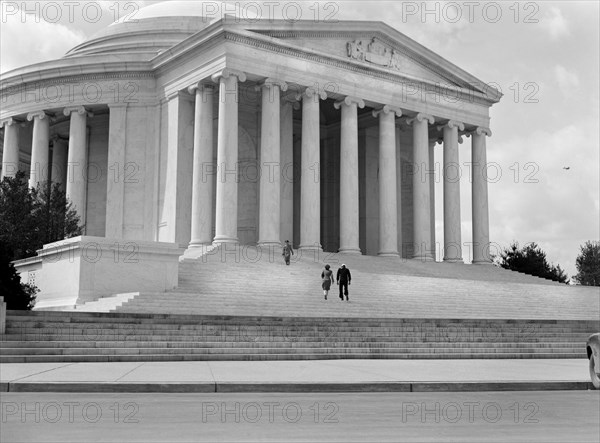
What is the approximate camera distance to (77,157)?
171ft

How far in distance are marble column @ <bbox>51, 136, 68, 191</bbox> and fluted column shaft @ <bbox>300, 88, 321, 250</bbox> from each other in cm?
1968

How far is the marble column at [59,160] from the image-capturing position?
5903 cm

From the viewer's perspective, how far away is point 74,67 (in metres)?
52.5

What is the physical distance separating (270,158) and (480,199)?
62.1ft

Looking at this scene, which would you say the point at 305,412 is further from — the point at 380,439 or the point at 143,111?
the point at 143,111

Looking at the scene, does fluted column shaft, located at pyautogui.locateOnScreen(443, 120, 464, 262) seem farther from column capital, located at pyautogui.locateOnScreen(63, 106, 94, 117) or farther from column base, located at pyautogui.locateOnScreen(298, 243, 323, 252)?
column capital, located at pyautogui.locateOnScreen(63, 106, 94, 117)

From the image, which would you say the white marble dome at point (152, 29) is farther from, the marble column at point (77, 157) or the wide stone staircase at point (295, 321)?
the wide stone staircase at point (295, 321)

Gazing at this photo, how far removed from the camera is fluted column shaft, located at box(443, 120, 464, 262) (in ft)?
190

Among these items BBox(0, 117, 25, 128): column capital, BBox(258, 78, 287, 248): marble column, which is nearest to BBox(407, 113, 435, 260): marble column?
BBox(258, 78, 287, 248): marble column

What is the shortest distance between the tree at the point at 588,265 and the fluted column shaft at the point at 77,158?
2333 inches

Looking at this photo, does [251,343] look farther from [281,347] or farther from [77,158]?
[77,158]

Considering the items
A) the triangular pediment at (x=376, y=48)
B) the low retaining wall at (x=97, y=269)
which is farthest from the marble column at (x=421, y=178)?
the low retaining wall at (x=97, y=269)

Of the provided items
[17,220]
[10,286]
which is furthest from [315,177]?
[10,286]

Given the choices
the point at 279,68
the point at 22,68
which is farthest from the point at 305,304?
the point at 22,68
